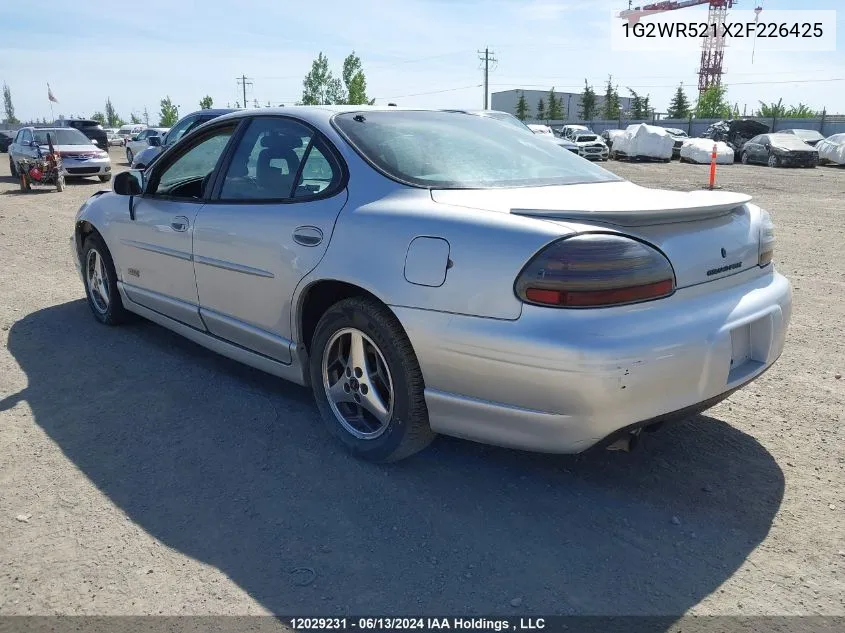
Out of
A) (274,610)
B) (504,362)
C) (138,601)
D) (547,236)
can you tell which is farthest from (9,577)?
(547,236)

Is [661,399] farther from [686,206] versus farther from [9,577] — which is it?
[9,577]

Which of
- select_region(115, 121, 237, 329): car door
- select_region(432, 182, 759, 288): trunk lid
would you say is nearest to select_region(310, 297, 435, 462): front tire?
select_region(432, 182, 759, 288): trunk lid

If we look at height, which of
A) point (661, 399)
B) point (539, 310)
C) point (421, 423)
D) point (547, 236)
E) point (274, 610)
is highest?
point (547, 236)

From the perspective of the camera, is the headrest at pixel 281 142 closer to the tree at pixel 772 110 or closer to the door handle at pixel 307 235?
the door handle at pixel 307 235

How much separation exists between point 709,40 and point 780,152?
3051 inches

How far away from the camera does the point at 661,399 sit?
96.6 inches

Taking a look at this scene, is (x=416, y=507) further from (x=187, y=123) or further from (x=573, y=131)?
(x=573, y=131)

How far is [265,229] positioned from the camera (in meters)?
3.39

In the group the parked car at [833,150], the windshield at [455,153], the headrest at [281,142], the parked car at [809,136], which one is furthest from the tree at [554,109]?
the headrest at [281,142]

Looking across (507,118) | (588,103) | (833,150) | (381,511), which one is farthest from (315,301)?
(588,103)

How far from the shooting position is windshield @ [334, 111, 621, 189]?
10.2ft

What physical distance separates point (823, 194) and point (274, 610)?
59.0 ft

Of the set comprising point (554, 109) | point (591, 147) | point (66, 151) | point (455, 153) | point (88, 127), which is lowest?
point (591, 147)

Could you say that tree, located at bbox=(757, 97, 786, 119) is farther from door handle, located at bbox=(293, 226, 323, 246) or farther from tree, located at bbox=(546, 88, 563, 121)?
door handle, located at bbox=(293, 226, 323, 246)
